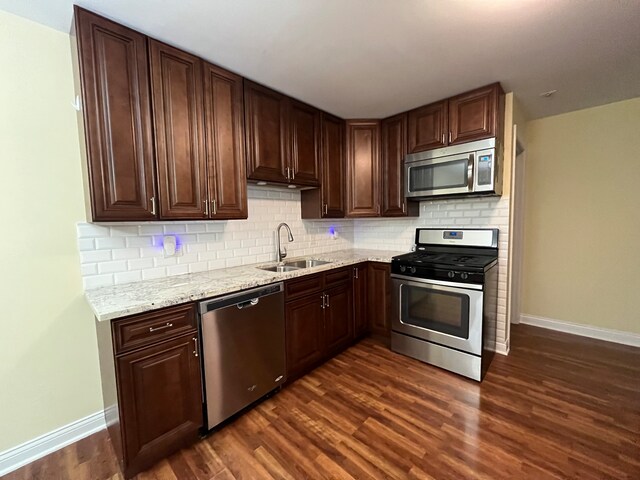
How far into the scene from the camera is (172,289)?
170 cm

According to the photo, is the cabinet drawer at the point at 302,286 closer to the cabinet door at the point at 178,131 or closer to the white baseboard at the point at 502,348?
the cabinet door at the point at 178,131

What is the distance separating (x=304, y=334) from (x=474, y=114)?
2.45 meters

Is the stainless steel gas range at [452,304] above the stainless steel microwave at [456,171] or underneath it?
underneath

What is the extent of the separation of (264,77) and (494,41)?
5.27 feet

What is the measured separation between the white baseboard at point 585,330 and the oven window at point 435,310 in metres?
1.79

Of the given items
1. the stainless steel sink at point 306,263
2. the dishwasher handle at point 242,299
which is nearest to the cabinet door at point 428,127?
the stainless steel sink at point 306,263

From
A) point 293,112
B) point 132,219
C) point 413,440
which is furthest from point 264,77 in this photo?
point 413,440

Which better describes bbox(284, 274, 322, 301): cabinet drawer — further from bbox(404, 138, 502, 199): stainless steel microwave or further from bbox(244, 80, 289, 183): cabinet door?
bbox(404, 138, 502, 199): stainless steel microwave

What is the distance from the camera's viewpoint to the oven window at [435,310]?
2.29 metres

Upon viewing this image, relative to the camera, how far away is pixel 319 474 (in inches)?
57.6

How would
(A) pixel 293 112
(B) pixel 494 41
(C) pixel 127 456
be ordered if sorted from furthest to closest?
(A) pixel 293 112, (B) pixel 494 41, (C) pixel 127 456

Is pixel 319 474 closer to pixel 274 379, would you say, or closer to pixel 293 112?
pixel 274 379

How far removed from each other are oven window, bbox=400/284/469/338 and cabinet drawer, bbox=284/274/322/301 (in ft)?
2.80

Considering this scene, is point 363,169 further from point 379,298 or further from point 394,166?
point 379,298
